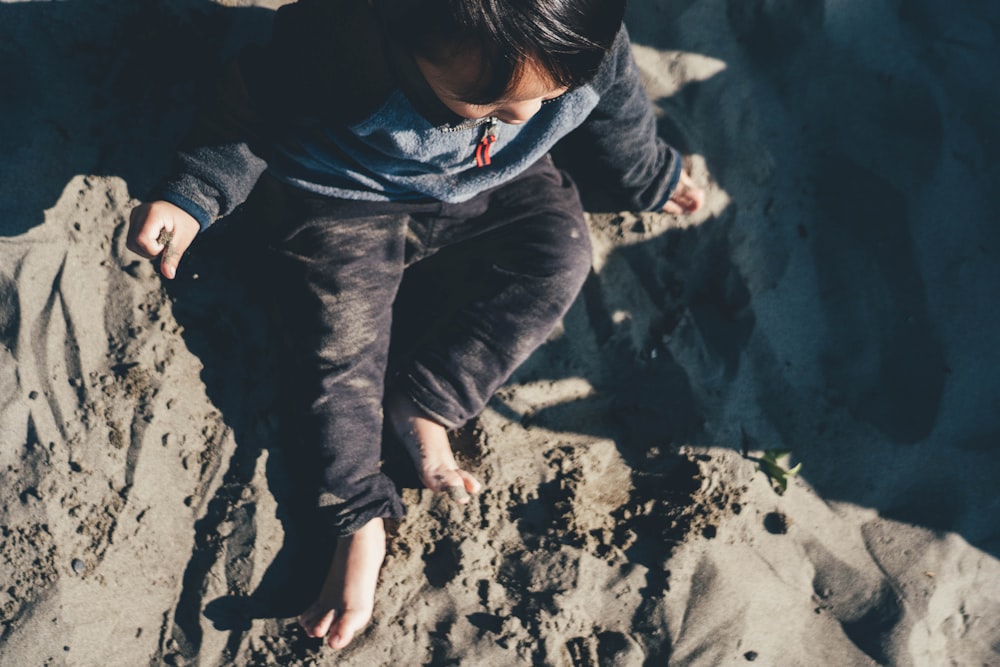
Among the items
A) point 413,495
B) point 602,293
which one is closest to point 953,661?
point 602,293

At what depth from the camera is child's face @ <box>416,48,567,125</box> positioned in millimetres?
1223

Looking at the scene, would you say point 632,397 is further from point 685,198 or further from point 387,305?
point 387,305

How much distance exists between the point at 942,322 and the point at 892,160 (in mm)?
501

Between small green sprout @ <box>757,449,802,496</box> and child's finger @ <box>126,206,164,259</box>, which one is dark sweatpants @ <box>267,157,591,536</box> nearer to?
child's finger @ <box>126,206,164,259</box>

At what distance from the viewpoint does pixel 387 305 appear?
6.42 feet

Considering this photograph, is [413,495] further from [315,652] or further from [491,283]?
[491,283]

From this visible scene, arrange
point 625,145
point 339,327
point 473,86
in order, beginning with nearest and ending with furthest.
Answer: point 473,86, point 339,327, point 625,145

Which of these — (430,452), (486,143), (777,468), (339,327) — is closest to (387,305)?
(339,327)

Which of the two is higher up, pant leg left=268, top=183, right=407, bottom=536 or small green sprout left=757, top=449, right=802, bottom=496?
pant leg left=268, top=183, right=407, bottom=536

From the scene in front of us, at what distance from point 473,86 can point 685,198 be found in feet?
3.48

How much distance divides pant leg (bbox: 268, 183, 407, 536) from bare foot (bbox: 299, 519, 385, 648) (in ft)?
0.18

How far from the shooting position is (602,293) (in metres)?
2.18

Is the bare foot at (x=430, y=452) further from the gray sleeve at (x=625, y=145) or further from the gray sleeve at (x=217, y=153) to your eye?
the gray sleeve at (x=625, y=145)

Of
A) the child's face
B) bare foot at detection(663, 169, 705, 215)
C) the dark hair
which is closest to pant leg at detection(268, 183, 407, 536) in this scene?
the child's face
